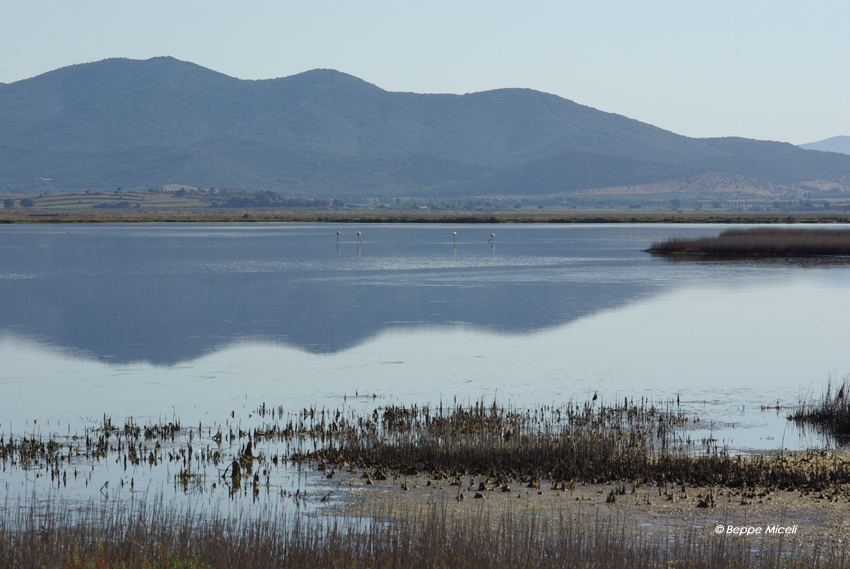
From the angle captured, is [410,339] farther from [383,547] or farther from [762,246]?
[762,246]

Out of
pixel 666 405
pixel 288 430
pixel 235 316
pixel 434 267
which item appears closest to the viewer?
pixel 288 430

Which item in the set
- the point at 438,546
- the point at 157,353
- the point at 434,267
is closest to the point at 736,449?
the point at 438,546

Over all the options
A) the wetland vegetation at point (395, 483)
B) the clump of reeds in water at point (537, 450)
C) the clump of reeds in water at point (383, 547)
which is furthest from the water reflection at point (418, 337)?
the clump of reeds in water at point (383, 547)

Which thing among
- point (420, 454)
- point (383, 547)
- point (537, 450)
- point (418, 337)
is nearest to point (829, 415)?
point (537, 450)

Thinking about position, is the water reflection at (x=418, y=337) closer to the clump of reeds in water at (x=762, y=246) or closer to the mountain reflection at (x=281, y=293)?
the mountain reflection at (x=281, y=293)

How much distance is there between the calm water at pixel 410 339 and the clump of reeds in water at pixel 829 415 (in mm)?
432

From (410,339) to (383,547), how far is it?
16578 millimetres

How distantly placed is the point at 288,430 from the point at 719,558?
308 inches

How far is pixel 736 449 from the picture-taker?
13.4 m

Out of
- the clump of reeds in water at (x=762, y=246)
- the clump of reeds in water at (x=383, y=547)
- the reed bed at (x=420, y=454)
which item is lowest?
the reed bed at (x=420, y=454)

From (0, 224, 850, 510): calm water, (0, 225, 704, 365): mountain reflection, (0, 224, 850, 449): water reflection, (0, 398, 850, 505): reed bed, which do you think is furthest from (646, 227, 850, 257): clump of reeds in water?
(0, 398, 850, 505): reed bed

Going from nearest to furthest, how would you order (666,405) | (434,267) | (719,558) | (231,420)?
1. (719,558)
2. (231,420)
3. (666,405)
4. (434,267)

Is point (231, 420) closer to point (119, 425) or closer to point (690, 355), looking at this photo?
point (119, 425)

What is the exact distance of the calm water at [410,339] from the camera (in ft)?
57.2
